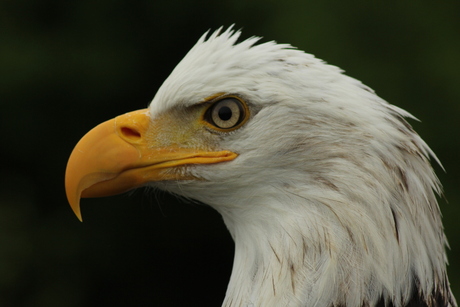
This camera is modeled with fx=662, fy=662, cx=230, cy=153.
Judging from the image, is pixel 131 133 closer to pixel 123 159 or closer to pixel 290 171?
pixel 123 159

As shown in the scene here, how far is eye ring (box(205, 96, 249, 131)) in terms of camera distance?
2.91 metres

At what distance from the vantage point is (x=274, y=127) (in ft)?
9.51

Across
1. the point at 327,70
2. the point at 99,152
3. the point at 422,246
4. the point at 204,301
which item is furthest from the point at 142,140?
the point at 204,301

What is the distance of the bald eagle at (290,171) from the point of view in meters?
2.76

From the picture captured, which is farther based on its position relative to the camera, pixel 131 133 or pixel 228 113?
pixel 131 133

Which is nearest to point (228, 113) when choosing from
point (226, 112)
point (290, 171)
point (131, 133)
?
point (226, 112)

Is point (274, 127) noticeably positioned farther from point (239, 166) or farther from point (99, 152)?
point (99, 152)

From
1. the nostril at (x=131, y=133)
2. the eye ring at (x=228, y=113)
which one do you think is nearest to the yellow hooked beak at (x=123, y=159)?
the nostril at (x=131, y=133)

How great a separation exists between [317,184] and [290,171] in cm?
14

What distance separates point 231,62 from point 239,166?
0.47m

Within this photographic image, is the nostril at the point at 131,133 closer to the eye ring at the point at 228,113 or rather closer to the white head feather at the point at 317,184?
the white head feather at the point at 317,184

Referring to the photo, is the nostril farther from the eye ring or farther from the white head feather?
the eye ring

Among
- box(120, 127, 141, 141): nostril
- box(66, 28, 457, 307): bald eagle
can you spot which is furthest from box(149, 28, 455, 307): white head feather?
box(120, 127, 141, 141): nostril

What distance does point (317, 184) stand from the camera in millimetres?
2840
